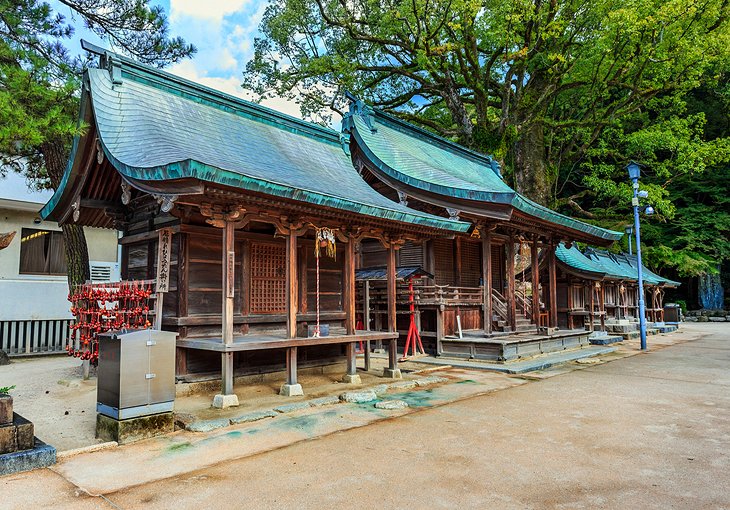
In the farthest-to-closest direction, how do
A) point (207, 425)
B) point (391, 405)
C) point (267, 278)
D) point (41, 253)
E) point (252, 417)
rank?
point (41, 253), point (267, 278), point (391, 405), point (252, 417), point (207, 425)

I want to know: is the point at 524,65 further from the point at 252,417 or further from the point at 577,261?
the point at 252,417

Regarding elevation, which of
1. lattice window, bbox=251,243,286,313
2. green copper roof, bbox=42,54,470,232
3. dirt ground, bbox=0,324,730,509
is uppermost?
green copper roof, bbox=42,54,470,232

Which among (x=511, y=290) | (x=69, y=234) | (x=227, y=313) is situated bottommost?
(x=227, y=313)

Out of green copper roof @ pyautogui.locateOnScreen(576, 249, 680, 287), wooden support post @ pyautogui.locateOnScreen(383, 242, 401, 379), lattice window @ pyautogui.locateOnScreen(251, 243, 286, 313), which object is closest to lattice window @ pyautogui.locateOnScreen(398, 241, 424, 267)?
wooden support post @ pyautogui.locateOnScreen(383, 242, 401, 379)

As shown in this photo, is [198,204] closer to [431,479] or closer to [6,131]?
[6,131]

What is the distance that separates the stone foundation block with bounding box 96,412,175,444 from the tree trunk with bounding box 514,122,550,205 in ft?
64.4

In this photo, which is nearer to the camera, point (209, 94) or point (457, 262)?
point (209, 94)

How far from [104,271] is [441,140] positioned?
13.0 meters

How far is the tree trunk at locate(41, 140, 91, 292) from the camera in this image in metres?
12.3

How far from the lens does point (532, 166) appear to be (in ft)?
75.6

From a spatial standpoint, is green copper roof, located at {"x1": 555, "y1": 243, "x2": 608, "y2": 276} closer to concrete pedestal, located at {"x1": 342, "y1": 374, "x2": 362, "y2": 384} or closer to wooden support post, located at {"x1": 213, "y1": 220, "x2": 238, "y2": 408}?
concrete pedestal, located at {"x1": 342, "y1": 374, "x2": 362, "y2": 384}

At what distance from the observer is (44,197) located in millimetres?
15422

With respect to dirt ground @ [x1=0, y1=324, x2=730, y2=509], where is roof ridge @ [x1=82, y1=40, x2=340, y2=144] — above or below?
above

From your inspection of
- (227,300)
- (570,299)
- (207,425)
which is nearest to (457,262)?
(570,299)
